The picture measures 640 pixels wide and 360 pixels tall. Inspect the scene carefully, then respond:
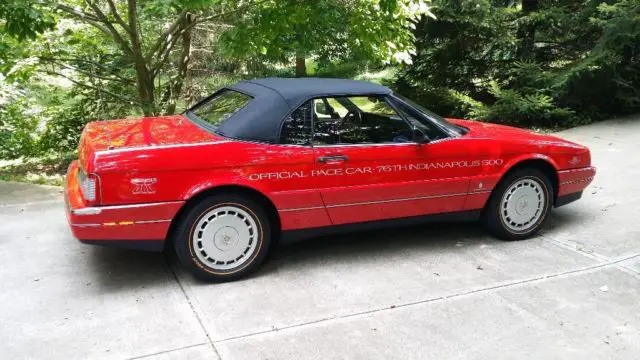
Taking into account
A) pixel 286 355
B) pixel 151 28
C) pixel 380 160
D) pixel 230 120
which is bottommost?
pixel 286 355

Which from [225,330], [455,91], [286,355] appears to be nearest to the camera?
[286,355]

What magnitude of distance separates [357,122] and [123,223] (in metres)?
1.92

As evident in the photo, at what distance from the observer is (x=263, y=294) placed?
12.4 ft

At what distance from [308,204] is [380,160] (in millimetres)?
653

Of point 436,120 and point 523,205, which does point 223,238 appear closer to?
point 436,120

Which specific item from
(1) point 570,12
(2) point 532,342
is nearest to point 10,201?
(2) point 532,342

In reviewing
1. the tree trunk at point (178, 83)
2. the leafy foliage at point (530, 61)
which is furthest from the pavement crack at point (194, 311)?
the leafy foliage at point (530, 61)

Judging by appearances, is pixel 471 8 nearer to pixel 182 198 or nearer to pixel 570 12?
pixel 570 12

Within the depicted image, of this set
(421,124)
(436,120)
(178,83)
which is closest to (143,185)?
(421,124)

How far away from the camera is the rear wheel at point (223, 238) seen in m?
3.78

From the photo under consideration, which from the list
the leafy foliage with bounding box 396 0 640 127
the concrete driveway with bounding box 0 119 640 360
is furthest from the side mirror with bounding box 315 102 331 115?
the leafy foliage with bounding box 396 0 640 127

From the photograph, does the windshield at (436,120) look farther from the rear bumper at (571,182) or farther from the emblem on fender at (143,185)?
the emblem on fender at (143,185)

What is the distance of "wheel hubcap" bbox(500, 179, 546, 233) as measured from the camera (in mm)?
4758

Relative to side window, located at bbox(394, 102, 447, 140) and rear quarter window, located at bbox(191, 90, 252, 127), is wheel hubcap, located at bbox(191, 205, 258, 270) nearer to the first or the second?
rear quarter window, located at bbox(191, 90, 252, 127)
